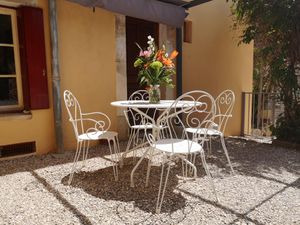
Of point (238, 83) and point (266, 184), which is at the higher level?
point (238, 83)

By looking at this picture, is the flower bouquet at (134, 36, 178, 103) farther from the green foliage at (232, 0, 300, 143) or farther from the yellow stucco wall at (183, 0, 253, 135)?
the yellow stucco wall at (183, 0, 253, 135)

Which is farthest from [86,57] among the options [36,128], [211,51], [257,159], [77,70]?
[211,51]

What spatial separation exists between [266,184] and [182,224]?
3.90 ft

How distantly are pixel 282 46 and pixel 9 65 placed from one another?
403 centimetres

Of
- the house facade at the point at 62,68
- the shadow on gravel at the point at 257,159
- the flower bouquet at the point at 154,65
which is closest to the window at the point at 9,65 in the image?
the house facade at the point at 62,68

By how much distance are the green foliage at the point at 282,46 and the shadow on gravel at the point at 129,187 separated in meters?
2.39

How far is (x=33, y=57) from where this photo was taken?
139 inches

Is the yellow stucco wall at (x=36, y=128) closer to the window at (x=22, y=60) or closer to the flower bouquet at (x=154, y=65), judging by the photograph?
the window at (x=22, y=60)

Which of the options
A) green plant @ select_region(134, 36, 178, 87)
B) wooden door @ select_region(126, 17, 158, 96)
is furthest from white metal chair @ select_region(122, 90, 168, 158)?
wooden door @ select_region(126, 17, 158, 96)

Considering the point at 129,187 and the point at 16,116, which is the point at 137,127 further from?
the point at 16,116

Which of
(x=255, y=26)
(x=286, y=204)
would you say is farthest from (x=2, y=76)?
(x=255, y=26)

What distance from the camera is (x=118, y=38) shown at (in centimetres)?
437

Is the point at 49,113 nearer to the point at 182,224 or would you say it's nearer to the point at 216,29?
the point at 182,224

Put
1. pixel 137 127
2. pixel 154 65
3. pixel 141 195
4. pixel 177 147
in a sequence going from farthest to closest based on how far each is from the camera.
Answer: pixel 137 127, pixel 154 65, pixel 141 195, pixel 177 147
